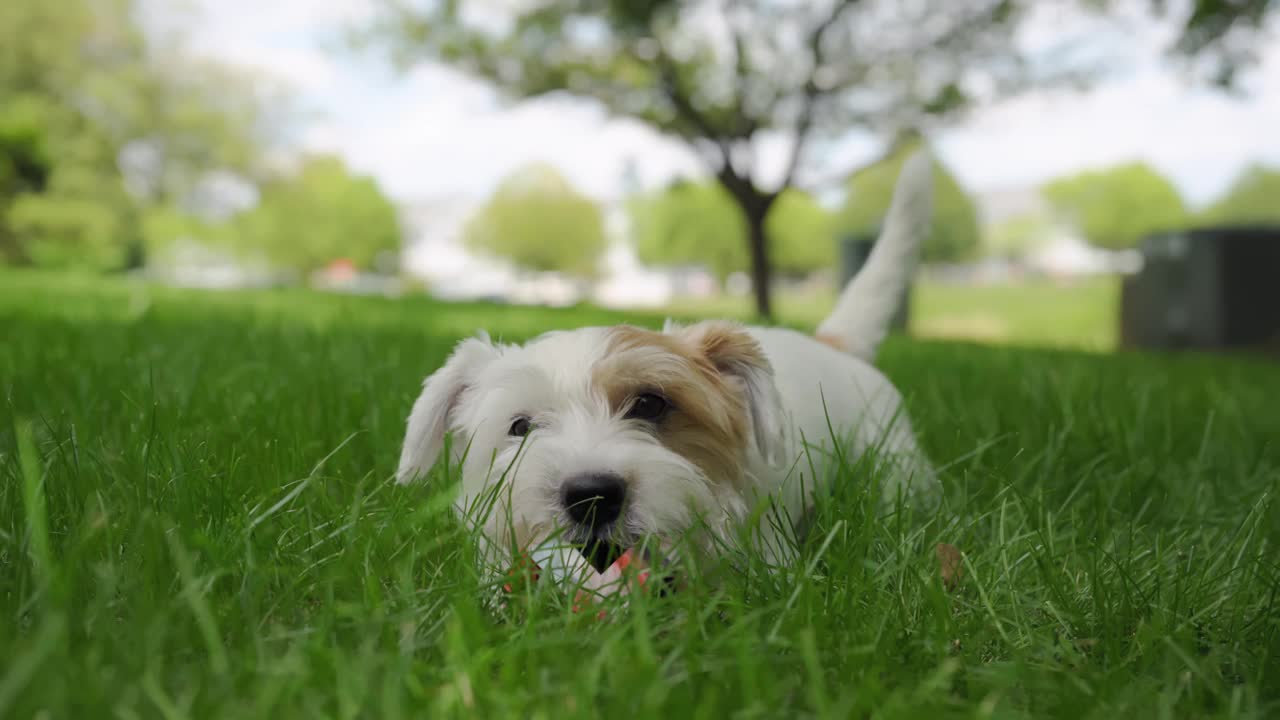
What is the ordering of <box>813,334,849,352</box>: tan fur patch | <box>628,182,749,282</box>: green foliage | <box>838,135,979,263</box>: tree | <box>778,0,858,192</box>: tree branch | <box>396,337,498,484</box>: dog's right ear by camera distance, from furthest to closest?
1. <box>838,135,979,263</box>: tree
2. <box>628,182,749,282</box>: green foliage
3. <box>778,0,858,192</box>: tree branch
4. <box>813,334,849,352</box>: tan fur patch
5. <box>396,337,498,484</box>: dog's right ear

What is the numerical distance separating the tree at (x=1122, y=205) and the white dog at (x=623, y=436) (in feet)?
284

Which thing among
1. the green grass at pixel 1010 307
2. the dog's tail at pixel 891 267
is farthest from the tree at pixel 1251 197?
the dog's tail at pixel 891 267

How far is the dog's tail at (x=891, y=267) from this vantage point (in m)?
3.68

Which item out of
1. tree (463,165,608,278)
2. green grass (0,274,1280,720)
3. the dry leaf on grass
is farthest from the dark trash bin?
tree (463,165,608,278)

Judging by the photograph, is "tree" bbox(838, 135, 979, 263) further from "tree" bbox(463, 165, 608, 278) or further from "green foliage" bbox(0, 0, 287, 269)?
"green foliage" bbox(0, 0, 287, 269)

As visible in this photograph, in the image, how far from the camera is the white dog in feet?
6.02

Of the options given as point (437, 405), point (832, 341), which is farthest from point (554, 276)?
point (437, 405)

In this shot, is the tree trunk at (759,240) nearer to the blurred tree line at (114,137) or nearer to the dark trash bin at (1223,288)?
the dark trash bin at (1223,288)

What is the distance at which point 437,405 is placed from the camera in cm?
238

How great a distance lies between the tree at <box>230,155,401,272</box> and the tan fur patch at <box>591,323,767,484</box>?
6123 cm

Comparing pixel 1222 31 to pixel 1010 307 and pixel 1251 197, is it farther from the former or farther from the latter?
pixel 1251 197

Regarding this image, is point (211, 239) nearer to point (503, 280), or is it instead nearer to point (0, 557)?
point (503, 280)

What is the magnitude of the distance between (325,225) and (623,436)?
7079 centimetres

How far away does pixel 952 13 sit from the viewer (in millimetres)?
16344
